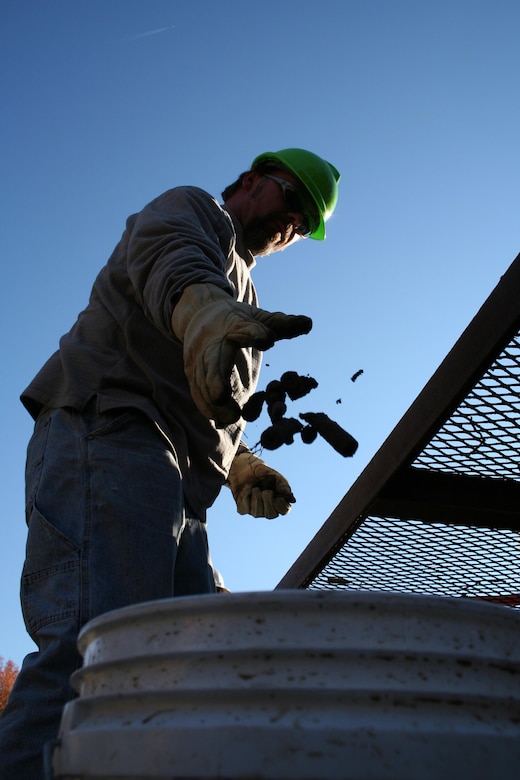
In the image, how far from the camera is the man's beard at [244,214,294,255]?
3055mm

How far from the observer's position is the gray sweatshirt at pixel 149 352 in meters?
2.14

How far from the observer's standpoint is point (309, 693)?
923 mm

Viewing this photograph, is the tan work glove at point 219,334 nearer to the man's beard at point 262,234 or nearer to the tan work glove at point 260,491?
the tan work glove at point 260,491

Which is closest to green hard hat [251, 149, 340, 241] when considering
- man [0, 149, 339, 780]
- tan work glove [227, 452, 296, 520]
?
man [0, 149, 339, 780]

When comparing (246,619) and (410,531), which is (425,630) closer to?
(246,619)

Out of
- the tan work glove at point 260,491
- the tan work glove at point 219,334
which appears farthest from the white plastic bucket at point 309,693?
the tan work glove at point 260,491

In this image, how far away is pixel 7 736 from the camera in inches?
65.9

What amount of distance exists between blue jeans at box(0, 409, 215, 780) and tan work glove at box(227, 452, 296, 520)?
0.52 m

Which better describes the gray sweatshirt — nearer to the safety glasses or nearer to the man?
the man

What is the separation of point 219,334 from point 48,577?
76 cm

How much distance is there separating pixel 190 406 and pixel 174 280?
613 millimetres

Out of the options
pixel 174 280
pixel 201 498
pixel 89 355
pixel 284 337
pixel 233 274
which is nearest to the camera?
pixel 284 337

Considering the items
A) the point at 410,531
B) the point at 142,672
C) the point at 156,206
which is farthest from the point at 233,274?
the point at 142,672

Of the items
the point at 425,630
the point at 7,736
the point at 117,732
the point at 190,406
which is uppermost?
the point at 190,406
